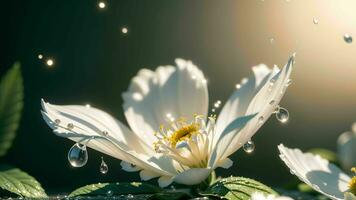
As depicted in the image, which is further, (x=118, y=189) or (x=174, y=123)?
(x=174, y=123)

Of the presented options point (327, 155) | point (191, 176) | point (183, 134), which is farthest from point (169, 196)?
point (327, 155)

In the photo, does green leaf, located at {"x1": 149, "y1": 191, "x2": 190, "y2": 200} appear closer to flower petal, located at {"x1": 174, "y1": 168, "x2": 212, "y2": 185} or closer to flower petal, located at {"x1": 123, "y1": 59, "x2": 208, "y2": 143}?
flower petal, located at {"x1": 174, "y1": 168, "x2": 212, "y2": 185}

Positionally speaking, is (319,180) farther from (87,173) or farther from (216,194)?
(87,173)

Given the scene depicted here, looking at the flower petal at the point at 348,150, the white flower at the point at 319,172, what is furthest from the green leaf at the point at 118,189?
the flower petal at the point at 348,150

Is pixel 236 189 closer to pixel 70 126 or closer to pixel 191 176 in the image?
pixel 191 176

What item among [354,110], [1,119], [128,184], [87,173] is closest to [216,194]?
[128,184]

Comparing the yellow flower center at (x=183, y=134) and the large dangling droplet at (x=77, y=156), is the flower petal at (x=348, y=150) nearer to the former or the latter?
the yellow flower center at (x=183, y=134)
